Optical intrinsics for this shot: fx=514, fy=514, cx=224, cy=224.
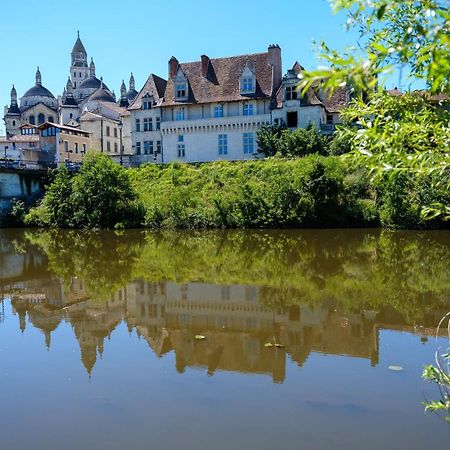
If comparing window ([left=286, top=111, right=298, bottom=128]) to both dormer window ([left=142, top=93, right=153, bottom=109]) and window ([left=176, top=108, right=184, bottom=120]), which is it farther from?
dormer window ([left=142, top=93, right=153, bottom=109])

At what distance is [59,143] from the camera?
5841cm

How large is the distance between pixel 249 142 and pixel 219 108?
4332mm

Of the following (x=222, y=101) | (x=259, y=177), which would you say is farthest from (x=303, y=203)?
(x=222, y=101)

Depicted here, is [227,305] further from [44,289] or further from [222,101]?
[222,101]

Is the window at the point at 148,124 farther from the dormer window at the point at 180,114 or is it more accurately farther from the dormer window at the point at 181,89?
the dormer window at the point at 181,89

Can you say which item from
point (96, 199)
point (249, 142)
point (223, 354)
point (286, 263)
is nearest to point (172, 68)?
point (249, 142)

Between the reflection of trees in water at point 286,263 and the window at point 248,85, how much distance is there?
16.8 meters

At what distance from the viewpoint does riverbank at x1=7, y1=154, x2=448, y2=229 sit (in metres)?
37.0

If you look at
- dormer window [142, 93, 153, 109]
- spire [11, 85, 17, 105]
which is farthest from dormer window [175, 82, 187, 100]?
spire [11, 85, 17, 105]

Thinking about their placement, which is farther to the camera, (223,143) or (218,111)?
(223,143)

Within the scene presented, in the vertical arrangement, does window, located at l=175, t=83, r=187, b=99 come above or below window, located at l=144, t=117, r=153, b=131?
above

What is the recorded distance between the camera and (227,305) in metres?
15.3

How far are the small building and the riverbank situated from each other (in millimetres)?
13020

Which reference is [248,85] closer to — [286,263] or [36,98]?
[286,263]
